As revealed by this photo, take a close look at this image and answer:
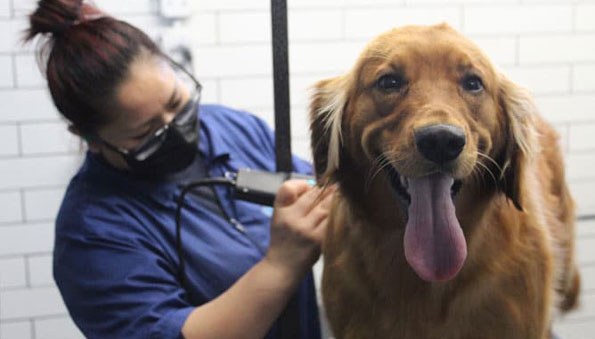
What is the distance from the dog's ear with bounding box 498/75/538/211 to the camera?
853mm

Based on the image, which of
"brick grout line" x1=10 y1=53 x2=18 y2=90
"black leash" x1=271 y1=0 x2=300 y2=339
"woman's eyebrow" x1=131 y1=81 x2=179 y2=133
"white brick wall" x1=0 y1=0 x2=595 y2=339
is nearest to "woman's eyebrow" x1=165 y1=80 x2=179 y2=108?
"woman's eyebrow" x1=131 y1=81 x2=179 y2=133

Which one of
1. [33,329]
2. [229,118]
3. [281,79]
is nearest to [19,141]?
[33,329]

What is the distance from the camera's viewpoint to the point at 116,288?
1.06 m

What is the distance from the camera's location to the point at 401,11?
1948mm

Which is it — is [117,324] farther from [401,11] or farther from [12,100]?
[401,11]

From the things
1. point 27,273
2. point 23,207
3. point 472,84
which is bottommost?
point 27,273

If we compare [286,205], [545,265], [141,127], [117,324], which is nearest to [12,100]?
[141,127]

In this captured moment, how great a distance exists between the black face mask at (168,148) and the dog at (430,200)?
0.31m

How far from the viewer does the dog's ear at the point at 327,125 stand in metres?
0.89

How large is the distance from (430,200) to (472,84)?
6.4 inches

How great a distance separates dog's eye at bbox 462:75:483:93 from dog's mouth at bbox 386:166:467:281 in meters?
0.12

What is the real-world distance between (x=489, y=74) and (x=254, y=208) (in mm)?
613

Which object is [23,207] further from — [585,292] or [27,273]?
[585,292]

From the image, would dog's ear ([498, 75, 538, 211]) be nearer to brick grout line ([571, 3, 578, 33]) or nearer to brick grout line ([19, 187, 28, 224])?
brick grout line ([571, 3, 578, 33])
